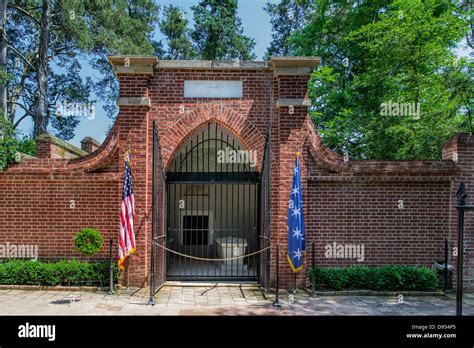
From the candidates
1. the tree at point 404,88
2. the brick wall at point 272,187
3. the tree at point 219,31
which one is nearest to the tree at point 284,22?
the tree at point 219,31

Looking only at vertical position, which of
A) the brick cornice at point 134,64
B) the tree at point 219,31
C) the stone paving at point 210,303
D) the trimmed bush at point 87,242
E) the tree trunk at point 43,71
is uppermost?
the tree at point 219,31

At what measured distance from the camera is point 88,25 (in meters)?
17.5

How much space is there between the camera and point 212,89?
26.0 feet

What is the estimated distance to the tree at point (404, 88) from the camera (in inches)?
385

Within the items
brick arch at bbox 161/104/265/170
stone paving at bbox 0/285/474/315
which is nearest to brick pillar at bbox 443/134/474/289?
stone paving at bbox 0/285/474/315


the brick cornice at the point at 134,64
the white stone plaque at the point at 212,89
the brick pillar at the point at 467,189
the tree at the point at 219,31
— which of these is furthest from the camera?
the tree at the point at 219,31

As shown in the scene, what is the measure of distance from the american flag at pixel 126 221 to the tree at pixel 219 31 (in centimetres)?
1839

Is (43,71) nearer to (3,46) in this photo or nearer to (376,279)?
(3,46)

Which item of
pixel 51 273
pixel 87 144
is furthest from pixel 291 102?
pixel 87 144

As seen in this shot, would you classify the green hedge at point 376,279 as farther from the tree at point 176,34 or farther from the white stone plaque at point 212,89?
the tree at point 176,34

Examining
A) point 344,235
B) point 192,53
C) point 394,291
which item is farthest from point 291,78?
point 192,53

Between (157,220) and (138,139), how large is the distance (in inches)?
72.9

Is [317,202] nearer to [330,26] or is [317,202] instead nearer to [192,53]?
[330,26]

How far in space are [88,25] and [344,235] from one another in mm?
16548
